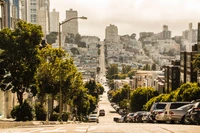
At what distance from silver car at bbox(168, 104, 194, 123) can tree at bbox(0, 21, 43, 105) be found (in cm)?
1079

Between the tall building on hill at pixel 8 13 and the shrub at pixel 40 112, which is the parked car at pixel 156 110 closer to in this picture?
the shrub at pixel 40 112

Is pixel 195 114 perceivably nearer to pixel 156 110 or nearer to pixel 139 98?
pixel 156 110

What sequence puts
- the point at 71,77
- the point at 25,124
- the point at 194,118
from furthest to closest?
the point at 71,77
the point at 25,124
the point at 194,118

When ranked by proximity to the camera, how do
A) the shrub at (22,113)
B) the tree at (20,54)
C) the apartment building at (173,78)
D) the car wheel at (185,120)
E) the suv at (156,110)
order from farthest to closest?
the apartment building at (173,78) → the shrub at (22,113) → the tree at (20,54) → the suv at (156,110) → the car wheel at (185,120)

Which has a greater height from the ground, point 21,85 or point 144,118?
point 21,85

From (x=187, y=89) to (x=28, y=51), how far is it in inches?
1202

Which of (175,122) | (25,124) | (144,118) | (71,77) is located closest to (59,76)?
(71,77)

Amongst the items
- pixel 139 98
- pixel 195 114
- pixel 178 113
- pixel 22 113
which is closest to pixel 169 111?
pixel 178 113

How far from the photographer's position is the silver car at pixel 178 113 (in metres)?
28.8

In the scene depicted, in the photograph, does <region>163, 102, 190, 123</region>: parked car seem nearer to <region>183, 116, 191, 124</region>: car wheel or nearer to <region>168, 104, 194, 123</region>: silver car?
<region>168, 104, 194, 123</region>: silver car

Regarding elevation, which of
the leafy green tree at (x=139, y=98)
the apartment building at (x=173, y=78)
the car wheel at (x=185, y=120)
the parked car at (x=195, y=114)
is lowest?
the leafy green tree at (x=139, y=98)

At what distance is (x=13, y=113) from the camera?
115ft

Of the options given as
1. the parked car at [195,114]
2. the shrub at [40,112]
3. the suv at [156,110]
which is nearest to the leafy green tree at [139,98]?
the shrub at [40,112]

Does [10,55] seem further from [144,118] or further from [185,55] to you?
[185,55]
